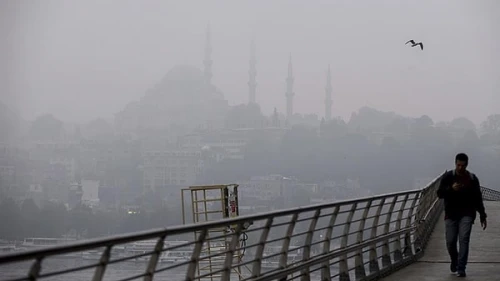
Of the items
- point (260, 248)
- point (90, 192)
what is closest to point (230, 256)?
point (260, 248)

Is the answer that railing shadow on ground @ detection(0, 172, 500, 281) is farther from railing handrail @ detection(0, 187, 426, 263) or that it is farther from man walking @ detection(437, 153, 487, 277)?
man walking @ detection(437, 153, 487, 277)

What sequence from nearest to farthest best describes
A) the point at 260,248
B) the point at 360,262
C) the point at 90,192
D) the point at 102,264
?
the point at 102,264
the point at 260,248
the point at 360,262
the point at 90,192

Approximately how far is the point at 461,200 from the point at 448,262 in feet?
11.1

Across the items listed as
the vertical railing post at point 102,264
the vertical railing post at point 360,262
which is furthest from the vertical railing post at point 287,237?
the vertical railing post at point 102,264

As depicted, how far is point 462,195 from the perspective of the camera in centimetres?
1379

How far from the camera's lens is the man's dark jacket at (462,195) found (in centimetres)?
1373

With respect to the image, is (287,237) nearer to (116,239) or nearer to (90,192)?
(116,239)

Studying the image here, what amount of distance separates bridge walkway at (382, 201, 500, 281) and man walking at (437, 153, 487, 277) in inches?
26.9

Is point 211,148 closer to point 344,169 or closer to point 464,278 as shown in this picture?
point 344,169

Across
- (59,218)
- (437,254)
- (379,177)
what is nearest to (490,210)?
(437,254)

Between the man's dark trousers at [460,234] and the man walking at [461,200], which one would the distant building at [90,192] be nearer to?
the man's dark trousers at [460,234]

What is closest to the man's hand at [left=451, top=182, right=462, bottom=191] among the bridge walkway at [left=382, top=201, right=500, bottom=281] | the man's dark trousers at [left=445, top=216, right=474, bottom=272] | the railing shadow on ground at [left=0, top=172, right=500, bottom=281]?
the man's dark trousers at [left=445, top=216, right=474, bottom=272]

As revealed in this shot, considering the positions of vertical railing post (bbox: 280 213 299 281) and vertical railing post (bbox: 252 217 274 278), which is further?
vertical railing post (bbox: 280 213 299 281)

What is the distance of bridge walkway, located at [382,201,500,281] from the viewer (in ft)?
48.3
